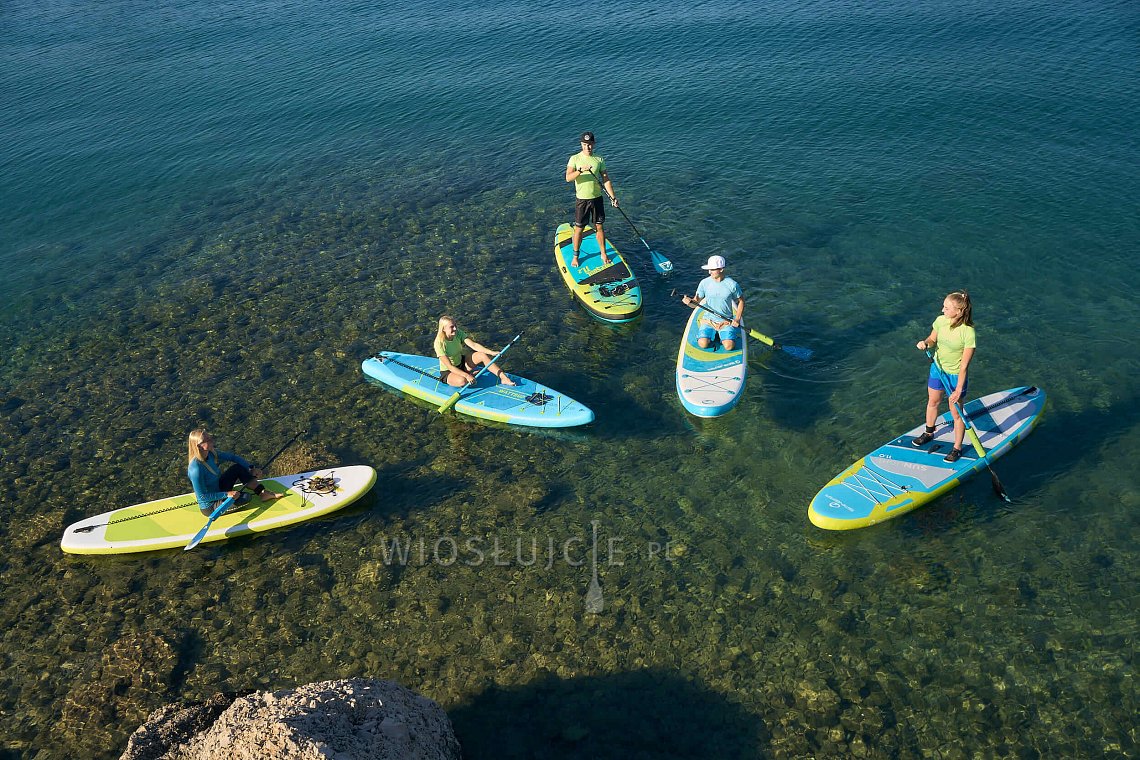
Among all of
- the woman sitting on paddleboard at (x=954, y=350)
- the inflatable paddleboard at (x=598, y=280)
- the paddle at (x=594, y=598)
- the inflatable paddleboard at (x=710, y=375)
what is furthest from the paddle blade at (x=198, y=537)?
the woman sitting on paddleboard at (x=954, y=350)

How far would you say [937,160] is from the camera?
24297 millimetres

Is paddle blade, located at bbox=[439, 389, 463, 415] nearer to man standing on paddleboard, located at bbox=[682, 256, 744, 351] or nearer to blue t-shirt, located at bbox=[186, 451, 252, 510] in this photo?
blue t-shirt, located at bbox=[186, 451, 252, 510]

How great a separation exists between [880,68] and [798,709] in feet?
92.0

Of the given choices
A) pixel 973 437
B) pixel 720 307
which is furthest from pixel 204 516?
pixel 973 437

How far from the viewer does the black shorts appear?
18.8m

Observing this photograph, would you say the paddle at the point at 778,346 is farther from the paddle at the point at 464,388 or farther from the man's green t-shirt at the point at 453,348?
the man's green t-shirt at the point at 453,348

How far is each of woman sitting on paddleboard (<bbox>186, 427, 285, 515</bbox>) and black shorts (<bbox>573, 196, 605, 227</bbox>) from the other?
9763mm

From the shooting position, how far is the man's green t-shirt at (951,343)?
11.7 m

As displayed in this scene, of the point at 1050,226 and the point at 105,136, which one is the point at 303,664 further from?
the point at 105,136

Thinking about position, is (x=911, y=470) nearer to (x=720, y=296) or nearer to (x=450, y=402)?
(x=720, y=296)

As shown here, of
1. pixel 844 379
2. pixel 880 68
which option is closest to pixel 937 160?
pixel 880 68

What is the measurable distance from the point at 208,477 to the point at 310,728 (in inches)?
241

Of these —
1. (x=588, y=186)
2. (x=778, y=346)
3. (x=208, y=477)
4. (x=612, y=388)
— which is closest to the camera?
(x=208, y=477)

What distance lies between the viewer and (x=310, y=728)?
322 inches
